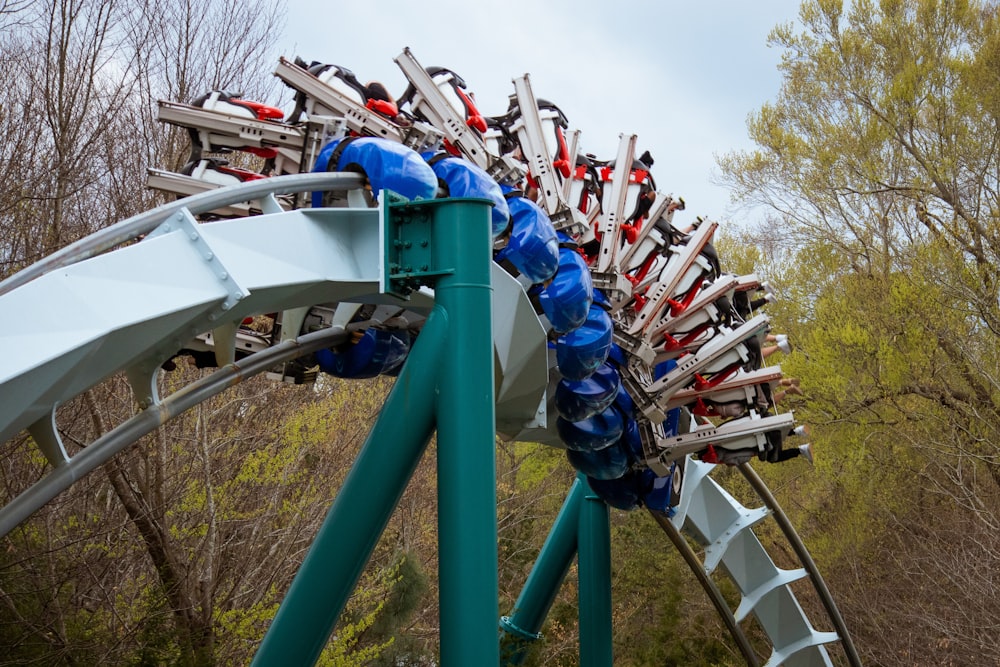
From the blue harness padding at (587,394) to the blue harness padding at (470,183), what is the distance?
1.72m

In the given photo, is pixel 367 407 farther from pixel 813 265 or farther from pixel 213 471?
pixel 813 265

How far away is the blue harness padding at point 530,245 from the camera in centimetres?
516

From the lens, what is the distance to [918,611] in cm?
1351

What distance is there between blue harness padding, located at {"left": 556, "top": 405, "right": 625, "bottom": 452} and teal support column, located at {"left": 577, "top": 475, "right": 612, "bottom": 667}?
1.61m

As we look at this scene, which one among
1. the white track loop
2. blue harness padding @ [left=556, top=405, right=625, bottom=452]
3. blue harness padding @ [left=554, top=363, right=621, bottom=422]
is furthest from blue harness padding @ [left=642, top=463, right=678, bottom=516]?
blue harness padding @ [left=554, top=363, right=621, bottom=422]

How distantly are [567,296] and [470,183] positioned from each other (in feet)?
3.24

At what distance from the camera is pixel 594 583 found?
8461 millimetres

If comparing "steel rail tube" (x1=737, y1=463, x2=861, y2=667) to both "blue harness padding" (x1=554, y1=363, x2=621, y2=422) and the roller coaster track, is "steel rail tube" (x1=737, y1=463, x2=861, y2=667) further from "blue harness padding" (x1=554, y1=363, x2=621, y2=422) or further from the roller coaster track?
the roller coaster track

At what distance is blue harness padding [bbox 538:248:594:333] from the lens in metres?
5.49

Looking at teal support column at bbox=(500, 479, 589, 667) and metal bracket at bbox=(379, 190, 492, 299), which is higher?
metal bracket at bbox=(379, 190, 492, 299)

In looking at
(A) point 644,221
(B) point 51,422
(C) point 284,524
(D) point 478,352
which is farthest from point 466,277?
(C) point 284,524

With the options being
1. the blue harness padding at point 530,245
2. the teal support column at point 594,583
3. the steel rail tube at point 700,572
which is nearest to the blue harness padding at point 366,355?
the blue harness padding at point 530,245

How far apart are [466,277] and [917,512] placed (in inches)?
462

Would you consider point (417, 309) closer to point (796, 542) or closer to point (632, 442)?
point (632, 442)
